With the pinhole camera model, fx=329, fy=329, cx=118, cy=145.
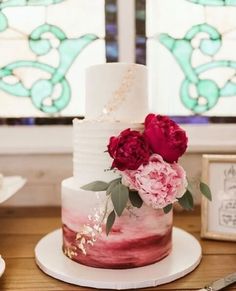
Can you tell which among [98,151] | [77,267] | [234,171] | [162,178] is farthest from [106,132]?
[234,171]

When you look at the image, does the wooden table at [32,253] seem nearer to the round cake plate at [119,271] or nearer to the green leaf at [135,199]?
the round cake plate at [119,271]

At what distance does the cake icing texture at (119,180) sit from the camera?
0.62m

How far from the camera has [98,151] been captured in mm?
703

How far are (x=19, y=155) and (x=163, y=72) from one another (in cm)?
62

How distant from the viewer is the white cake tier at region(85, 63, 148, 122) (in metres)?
0.70

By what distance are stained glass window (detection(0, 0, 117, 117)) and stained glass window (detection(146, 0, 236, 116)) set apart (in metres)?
0.18

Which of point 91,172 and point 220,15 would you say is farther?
point 220,15

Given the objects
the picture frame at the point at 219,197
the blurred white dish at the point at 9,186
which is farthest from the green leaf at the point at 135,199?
the blurred white dish at the point at 9,186

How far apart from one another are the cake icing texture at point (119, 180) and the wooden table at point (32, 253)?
0.29 feet

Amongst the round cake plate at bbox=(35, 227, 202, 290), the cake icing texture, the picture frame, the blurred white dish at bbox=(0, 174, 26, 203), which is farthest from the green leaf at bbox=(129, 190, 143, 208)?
the blurred white dish at bbox=(0, 174, 26, 203)

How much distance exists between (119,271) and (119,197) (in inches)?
6.4

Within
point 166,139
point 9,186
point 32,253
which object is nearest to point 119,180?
point 166,139

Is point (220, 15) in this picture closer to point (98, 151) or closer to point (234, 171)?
point (234, 171)

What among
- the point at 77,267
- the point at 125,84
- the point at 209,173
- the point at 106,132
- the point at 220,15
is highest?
the point at 220,15
